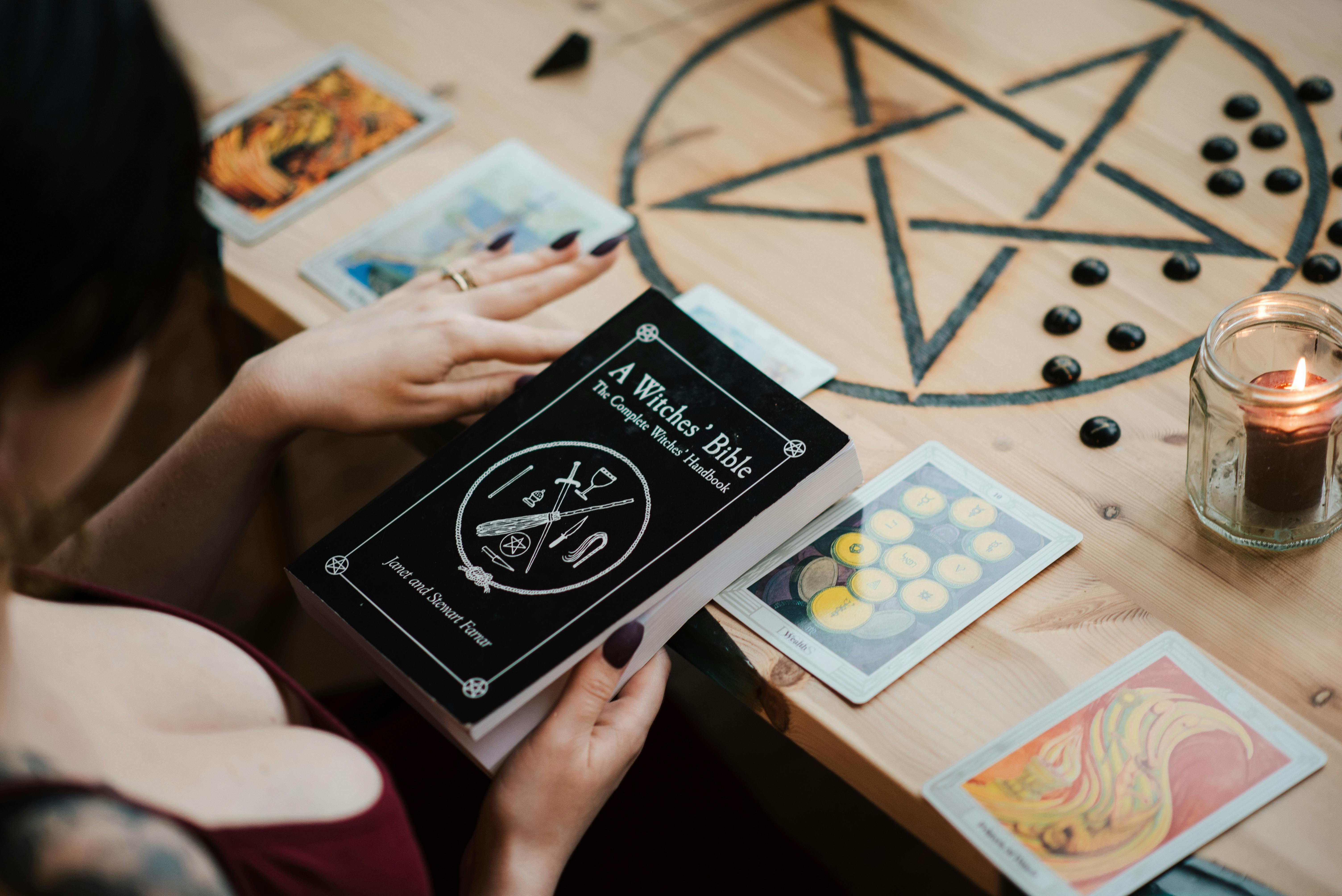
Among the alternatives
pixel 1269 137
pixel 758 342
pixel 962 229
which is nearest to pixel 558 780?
pixel 758 342

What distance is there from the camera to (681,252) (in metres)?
1.08

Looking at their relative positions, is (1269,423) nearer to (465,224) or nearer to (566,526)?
(566,526)

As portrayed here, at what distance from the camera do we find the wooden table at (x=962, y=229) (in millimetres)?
770

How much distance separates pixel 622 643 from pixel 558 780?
4.5 inches

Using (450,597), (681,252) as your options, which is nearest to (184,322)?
(681,252)

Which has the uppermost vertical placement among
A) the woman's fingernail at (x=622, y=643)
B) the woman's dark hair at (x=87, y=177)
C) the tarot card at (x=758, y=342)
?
the woman's dark hair at (x=87, y=177)

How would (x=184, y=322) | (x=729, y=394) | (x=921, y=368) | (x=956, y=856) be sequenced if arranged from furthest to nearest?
(x=184, y=322), (x=921, y=368), (x=729, y=394), (x=956, y=856)

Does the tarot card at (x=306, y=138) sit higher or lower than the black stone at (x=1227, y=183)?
lower

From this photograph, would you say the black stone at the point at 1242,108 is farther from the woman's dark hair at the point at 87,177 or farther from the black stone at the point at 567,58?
the woman's dark hair at the point at 87,177

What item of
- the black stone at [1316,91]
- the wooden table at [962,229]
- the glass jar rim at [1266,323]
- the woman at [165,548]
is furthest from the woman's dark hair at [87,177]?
the black stone at [1316,91]

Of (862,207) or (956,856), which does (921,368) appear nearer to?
(862,207)

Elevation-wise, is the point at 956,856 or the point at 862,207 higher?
the point at 862,207

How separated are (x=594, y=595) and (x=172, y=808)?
296 mm

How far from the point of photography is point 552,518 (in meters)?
0.82
